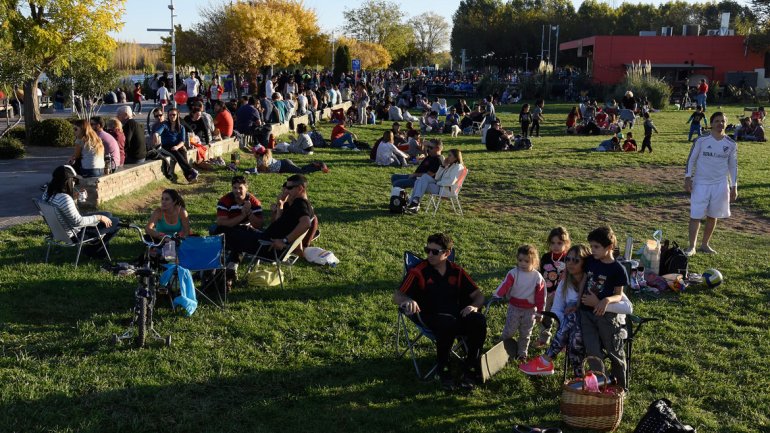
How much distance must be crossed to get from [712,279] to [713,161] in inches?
77.1

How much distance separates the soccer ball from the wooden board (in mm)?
3324

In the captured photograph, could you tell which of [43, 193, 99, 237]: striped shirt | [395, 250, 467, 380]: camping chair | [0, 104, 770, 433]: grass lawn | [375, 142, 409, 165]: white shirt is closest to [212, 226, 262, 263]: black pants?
[0, 104, 770, 433]: grass lawn

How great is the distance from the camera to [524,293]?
586cm

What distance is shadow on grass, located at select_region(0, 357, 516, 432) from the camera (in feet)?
15.3

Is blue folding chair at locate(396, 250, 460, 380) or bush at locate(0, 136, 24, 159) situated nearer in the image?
blue folding chair at locate(396, 250, 460, 380)

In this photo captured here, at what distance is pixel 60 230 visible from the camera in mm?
7828

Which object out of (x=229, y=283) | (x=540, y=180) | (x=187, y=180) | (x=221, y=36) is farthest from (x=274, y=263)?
(x=221, y=36)

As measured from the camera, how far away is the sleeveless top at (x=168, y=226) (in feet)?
25.5

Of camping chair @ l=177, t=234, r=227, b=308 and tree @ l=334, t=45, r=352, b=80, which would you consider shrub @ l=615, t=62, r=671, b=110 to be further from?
camping chair @ l=177, t=234, r=227, b=308

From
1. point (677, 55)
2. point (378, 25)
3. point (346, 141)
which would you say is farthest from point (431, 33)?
point (346, 141)

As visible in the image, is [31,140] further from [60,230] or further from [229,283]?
[229,283]

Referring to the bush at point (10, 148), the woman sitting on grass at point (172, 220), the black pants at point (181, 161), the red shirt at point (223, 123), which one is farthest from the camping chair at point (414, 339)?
the bush at point (10, 148)

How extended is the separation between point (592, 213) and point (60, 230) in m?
8.52

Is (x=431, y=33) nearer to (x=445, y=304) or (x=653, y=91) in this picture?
(x=653, y=91)
